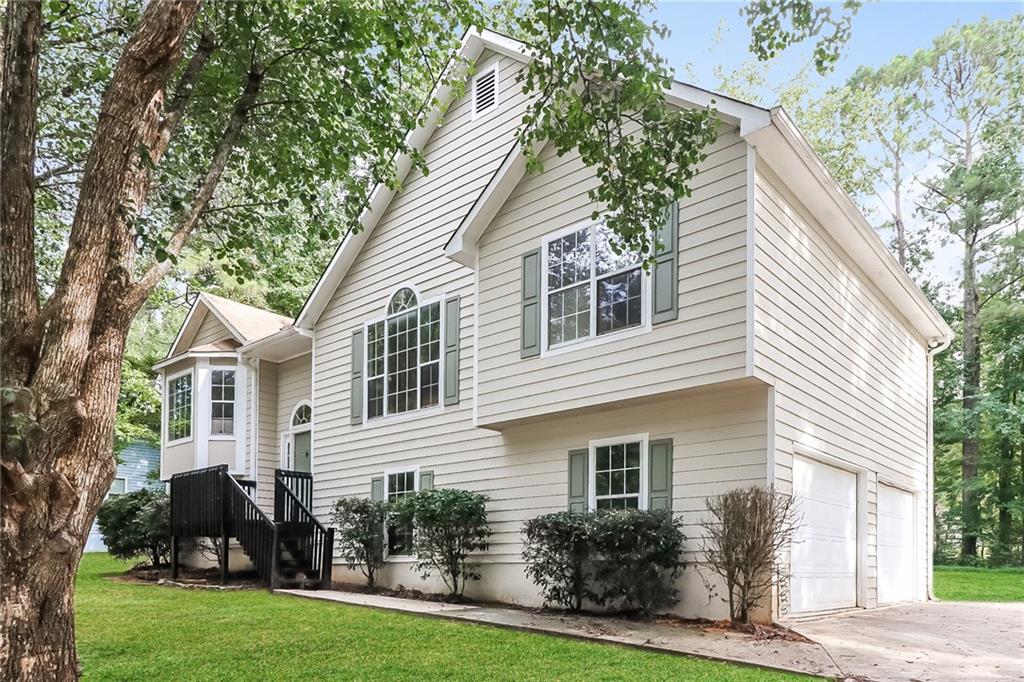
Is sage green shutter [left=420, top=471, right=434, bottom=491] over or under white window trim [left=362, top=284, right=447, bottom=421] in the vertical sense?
under

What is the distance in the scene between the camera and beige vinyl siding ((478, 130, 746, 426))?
8.36 metres

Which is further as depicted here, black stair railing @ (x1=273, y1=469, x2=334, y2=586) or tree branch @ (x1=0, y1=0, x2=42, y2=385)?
black stair railing @ (x1=273, y1=469, x2=334, y2=586)

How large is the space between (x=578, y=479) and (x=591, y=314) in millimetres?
2022

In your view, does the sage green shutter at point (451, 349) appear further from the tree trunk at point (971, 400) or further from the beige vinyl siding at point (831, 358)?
the tree trunk at point (971, 400)

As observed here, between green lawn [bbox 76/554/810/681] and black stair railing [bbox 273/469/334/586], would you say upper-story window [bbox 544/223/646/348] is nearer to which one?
green lawn [bbox 76/554/810/681]

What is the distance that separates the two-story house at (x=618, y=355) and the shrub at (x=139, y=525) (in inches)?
51.1

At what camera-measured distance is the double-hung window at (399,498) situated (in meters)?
12.0

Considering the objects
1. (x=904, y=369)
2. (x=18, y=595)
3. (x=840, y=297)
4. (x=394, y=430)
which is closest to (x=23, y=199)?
(x=18, y=595)

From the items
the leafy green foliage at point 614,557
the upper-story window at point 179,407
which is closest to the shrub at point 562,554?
the leafy green foliage at point 614,557

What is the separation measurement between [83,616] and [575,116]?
25.3 feet

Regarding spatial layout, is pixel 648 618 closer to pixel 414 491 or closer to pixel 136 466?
pixel 414 491

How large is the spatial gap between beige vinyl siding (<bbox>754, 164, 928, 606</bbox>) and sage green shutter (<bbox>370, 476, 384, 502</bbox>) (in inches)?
264

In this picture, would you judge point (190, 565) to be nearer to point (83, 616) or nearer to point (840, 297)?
point (83, 616)

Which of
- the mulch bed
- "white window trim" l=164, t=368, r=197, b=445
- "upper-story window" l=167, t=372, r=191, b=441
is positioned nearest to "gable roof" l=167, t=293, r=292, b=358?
"white window trim" l=164, t=368, r=197, b=445
